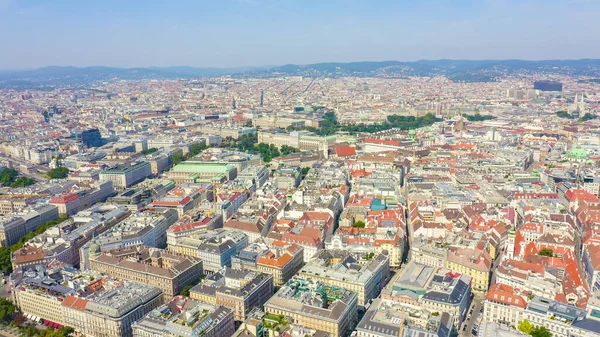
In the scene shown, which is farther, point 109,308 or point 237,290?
point 237,290

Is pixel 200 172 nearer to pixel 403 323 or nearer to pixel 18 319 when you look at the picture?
pixel 18 319

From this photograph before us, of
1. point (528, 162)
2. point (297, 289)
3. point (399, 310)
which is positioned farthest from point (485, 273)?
point (528, 162)

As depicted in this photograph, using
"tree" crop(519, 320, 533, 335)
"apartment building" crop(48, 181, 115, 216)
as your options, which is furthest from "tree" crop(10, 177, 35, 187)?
"tree" crop(519, 320, 533, 335)

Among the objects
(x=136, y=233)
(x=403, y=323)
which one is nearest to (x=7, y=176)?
(x=136, y=233)

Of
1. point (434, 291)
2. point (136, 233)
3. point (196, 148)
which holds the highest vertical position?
point (196, 148)

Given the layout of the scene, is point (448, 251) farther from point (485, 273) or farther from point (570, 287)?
point (570, 287)

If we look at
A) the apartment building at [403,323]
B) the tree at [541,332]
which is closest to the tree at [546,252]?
the tree at [541,332]

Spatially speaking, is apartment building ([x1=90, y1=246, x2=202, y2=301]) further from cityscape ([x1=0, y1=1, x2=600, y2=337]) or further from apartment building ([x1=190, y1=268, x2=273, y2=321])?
apartment building ([x1=190, y1=268, x2=273, y2=321])
